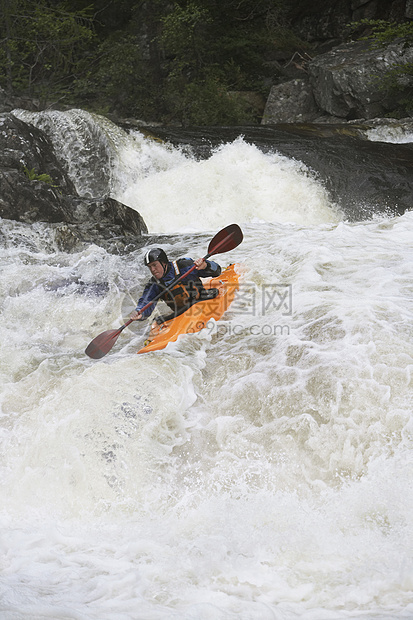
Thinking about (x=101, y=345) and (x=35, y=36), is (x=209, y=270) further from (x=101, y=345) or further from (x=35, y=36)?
(x=35, y=36)

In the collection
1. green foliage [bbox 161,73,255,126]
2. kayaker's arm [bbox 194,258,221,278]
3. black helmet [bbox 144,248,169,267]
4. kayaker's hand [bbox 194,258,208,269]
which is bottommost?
kayaker's arm [bbox 194,258,221,278]

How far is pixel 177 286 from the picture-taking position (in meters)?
3.90

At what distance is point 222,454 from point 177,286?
1.51m

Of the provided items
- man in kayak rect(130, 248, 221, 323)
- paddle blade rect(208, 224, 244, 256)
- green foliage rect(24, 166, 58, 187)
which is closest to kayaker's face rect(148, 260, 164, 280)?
man in kayak rect(130, 248, 221, 323)

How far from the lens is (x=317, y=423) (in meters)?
2.80

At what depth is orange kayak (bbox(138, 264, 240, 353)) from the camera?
146 inches

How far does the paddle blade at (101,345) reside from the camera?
11.8 ft

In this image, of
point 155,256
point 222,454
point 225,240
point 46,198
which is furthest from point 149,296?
point 46,198

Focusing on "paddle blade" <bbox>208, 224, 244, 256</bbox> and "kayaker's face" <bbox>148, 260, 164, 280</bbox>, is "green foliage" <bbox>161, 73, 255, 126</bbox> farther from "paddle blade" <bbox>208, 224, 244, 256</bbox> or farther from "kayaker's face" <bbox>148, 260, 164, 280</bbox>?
"kayaker's face" <bbox>148, 260, 164, 280</bbox>

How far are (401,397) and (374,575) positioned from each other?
1054 millimetres

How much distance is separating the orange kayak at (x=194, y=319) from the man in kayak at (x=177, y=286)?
0.08 metres

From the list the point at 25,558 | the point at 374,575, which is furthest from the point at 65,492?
the point at 374,575

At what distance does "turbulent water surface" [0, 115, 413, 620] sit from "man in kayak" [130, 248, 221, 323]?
0.27m

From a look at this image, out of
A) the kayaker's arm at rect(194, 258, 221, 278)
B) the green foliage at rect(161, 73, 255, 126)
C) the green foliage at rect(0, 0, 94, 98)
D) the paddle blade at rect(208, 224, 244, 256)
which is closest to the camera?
the kayaker's arm at rect(194, 258, 221, 278)
